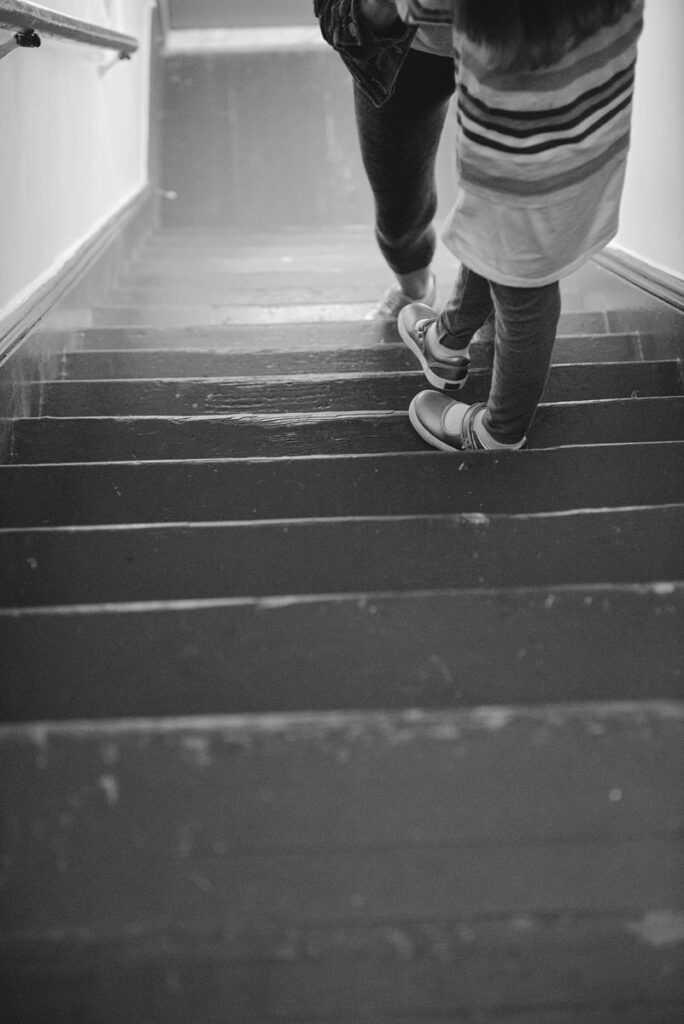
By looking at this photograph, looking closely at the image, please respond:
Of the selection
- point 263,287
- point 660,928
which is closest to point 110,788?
point 660,928

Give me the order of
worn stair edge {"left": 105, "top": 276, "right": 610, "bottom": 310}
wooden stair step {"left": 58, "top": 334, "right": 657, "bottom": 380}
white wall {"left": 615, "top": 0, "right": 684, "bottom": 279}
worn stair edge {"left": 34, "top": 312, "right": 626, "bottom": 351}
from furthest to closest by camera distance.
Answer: worn stair edge {"left": 105, "top": 276, "right": 610, "bottom": 310}
worn stair edge {"left": 34, "top": 312, "right": 626, "bottom": 351}
wooden stair step {"left": 58, "top": 334, "right": 657, "bottom": 380}
white wall {"left": 615, "top": 0, "right": 684, "bottom": 279}

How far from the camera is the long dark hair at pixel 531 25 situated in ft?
3.67

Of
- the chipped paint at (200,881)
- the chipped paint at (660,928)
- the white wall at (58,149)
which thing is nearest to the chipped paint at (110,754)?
the chipped paint at (200,881)

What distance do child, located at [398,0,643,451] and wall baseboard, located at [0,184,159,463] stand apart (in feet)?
3.05

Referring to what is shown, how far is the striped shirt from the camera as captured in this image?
3.89ft

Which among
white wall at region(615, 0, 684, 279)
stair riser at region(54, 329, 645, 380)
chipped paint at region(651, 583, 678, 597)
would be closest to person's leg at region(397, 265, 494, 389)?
stair riser at region(54, 329, 645, 380)

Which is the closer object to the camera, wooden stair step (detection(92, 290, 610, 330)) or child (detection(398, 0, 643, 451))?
child (detection(398, 0, 643, 451))

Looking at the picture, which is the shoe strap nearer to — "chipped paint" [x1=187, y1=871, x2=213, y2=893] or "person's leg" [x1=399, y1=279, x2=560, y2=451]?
"person's leg" [x1=399, y1=279, x2=560, y2=451]

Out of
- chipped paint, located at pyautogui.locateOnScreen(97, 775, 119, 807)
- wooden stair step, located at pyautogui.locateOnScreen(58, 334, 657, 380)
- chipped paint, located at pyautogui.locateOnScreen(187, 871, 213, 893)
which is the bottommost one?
wooden stair step, located at pyautogui.locateOnScreen(58, 334, 657, 380)

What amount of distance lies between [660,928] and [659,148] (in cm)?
201

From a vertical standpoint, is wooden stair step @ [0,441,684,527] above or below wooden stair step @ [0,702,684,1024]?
below

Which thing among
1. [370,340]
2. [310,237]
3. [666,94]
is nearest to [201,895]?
[370,340]

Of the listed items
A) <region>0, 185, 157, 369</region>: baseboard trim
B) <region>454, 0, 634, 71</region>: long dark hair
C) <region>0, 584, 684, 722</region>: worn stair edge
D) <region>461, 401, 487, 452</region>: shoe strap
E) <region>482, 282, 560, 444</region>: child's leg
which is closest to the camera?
<region>0, 584, 684, 722</region>: worn stair edge

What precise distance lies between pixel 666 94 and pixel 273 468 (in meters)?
1.42
